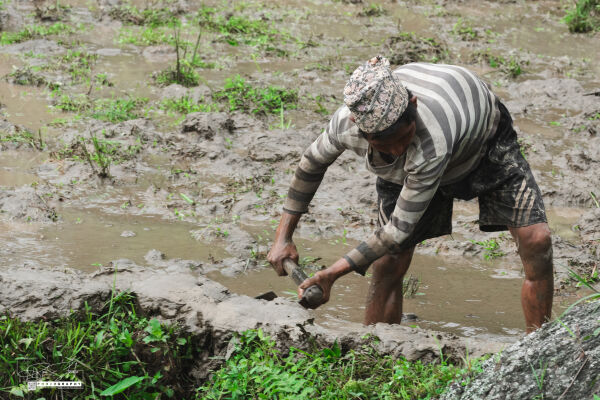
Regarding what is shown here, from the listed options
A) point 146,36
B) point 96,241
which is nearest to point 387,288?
point 96,241

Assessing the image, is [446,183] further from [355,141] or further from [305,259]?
[305,259]

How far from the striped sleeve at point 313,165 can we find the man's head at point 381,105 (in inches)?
14.4

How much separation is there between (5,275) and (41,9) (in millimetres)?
7063

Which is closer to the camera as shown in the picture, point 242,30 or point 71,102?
point 71,102

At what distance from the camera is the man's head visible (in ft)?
8.69

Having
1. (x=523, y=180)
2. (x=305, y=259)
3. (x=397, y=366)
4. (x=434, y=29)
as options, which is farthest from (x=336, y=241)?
(x=434, y=29)

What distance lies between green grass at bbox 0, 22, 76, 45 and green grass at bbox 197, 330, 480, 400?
6.49 metres

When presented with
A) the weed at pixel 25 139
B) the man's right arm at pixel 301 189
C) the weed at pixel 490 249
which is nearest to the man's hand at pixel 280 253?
the man's right arm at pixel 301 189

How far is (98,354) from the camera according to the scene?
283 cm

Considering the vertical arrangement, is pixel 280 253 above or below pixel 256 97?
above

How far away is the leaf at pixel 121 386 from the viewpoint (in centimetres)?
275

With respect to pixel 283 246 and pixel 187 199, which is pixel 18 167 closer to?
pixel 187 199

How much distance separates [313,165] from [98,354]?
1276mm

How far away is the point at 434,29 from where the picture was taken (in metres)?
9.52
